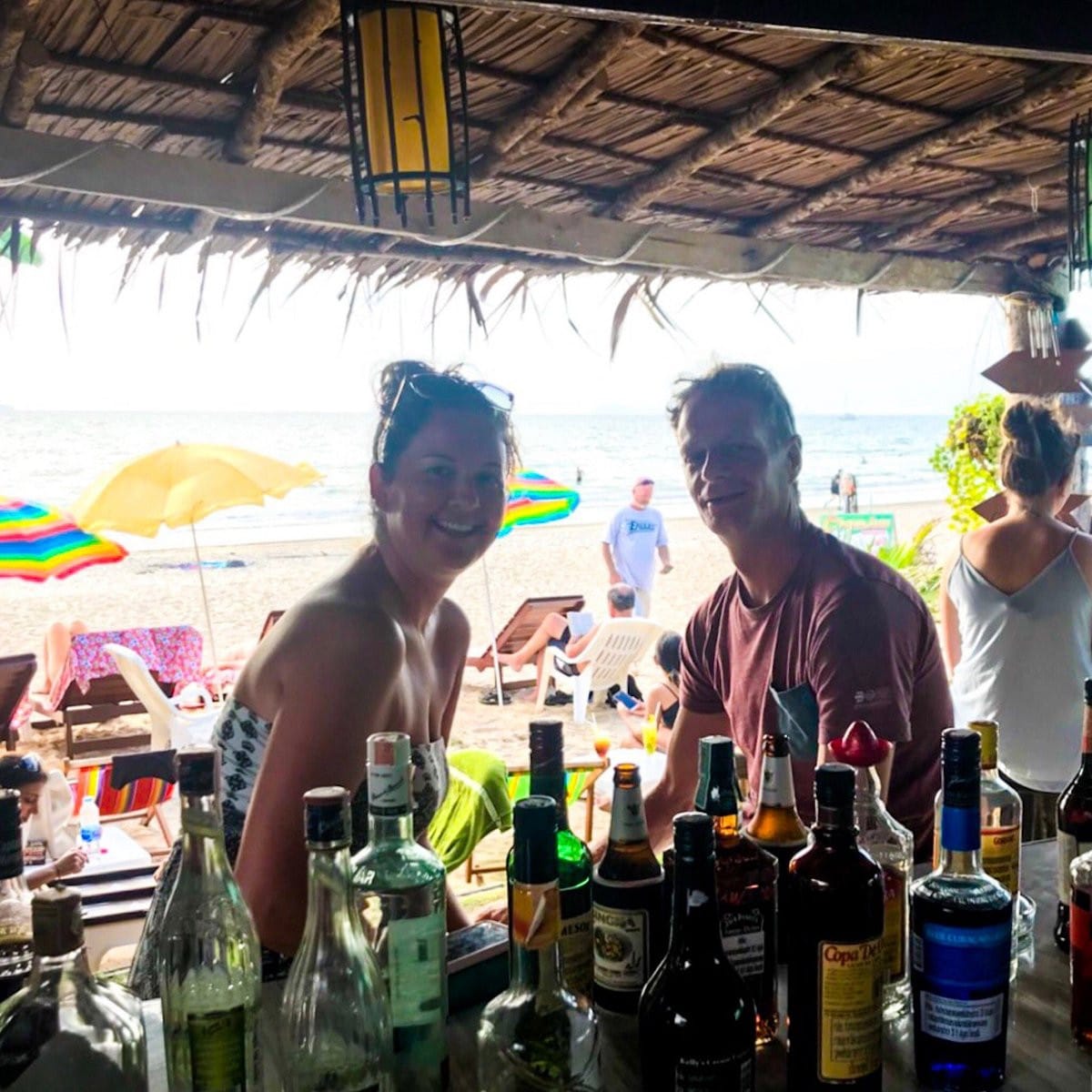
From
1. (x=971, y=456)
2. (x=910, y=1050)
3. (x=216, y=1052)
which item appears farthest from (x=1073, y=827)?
(x=971, y=456)

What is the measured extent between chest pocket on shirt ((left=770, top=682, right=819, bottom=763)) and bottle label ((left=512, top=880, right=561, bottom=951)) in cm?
105

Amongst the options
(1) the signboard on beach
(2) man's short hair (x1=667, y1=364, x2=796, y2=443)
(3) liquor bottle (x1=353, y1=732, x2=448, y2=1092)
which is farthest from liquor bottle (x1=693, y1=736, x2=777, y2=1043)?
(1) the signboard on beach

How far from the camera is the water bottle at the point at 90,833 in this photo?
3.84m

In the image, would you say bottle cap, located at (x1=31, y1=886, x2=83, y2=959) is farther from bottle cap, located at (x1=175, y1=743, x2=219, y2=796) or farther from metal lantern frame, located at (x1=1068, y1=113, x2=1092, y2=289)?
metal lantern frame, located at (x1=1068, y1=113, x2=1092, y2=289)

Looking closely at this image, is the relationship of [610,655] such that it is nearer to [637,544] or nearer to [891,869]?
[637,544]

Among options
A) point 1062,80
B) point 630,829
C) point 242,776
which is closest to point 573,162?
point 1062,80

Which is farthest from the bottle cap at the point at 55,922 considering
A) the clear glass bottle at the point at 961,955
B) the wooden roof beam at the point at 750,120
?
the wooden roof beam at the point at 750,120

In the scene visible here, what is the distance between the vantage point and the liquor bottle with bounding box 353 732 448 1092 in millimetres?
869

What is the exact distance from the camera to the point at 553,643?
8.77 meters

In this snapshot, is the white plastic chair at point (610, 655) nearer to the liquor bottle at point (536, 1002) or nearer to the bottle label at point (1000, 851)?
the bottle label at point (1000, 851)

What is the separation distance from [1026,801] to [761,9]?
7.89 feet

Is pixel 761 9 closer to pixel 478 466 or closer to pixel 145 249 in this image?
pixel 478 466

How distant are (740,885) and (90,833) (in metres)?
3.59

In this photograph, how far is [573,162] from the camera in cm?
332
